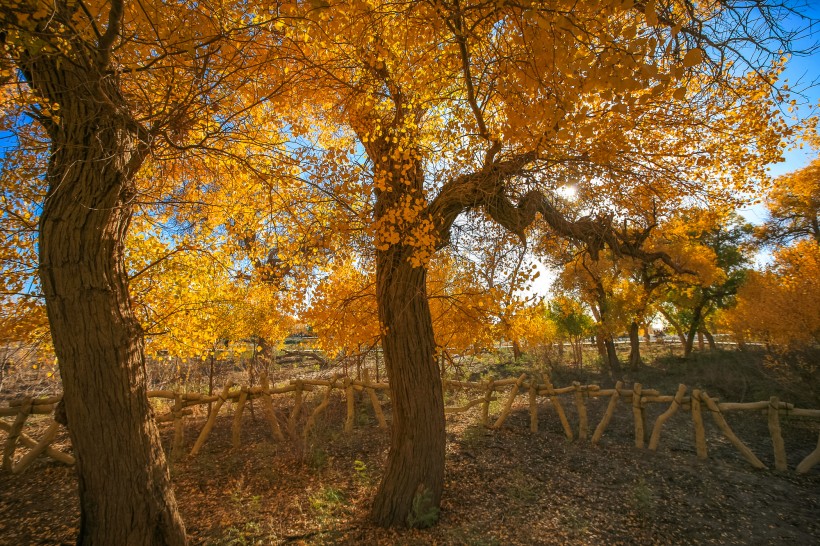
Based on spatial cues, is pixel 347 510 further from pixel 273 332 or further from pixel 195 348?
pixel 273 332

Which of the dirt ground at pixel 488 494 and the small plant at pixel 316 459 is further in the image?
the small plant at pixel 316 459

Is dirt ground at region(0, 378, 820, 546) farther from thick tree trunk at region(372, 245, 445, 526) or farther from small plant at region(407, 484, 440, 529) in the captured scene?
thick tree trunk at region(372, 245, 445, 526)

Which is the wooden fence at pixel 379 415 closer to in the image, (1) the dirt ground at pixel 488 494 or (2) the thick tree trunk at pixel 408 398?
(1) the dirt ground at pixel 488 494

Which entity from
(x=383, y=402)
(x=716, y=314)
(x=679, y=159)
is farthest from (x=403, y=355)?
(x=716, y=314)

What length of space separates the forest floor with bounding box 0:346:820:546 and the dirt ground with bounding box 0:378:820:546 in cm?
2

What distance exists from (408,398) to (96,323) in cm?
283

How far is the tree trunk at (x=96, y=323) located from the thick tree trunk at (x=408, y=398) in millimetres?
2055

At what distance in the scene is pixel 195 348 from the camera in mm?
6645

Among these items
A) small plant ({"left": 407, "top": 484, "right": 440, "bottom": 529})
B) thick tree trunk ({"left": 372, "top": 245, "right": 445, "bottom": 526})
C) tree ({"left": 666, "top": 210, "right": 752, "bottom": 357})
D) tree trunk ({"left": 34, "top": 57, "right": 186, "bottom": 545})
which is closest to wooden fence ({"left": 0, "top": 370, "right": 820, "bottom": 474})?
thick tree trunk ({"left": 372, "top": 245, "right": 445, "bottom": 526})

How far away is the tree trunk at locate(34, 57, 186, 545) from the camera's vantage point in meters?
2.65

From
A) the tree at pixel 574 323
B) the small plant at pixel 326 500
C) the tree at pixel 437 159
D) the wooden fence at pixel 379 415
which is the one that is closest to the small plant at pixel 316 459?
the wooden fence at pixel 379 415

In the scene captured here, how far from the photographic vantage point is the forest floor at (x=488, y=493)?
3.96 metres

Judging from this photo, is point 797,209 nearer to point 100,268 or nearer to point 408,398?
point 408,398

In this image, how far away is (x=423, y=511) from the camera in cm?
399
